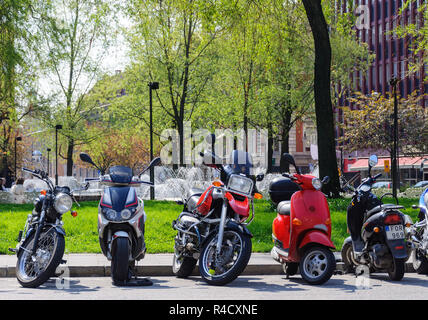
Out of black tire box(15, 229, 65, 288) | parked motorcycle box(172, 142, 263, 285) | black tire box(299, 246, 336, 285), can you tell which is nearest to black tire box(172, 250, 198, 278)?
parked motorcycle box(172, 142, 263, 285)

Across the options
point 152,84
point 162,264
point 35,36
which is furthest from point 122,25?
point 162,264

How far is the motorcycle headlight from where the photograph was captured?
27.7ft

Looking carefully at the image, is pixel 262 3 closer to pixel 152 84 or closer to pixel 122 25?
pixel 152 84

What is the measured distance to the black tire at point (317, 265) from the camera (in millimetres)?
8273

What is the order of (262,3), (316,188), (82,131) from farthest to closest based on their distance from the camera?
(82,131) → (262,3) → (316,188)

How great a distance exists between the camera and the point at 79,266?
30.5ft

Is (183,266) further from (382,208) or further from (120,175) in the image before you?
(382,208)

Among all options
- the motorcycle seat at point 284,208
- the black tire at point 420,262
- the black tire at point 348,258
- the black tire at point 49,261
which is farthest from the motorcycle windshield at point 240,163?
the black tire at point 420,262

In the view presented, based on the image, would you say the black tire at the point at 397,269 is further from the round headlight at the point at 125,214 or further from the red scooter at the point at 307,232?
the round headlight at the point at 125,214

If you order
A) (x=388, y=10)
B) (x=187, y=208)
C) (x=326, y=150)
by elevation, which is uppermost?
(x=388, y=10)

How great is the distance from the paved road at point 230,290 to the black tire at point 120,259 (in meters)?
0.16

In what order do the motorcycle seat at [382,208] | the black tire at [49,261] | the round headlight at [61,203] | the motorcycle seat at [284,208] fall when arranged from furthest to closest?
the motorcycle seat at [284,208]
the motorcycle seat at [382,208]
the round headlight at [61,203]
the black tire at [49,261]

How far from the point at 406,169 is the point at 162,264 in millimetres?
62183
